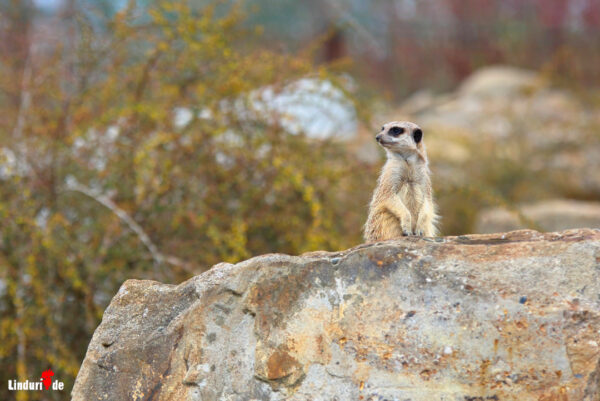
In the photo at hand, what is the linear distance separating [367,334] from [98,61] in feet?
10.7

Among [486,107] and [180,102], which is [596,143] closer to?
[486,107]

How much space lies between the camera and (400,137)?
8.86ft

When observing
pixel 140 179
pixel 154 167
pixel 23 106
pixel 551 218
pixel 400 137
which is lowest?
pixel 400 137

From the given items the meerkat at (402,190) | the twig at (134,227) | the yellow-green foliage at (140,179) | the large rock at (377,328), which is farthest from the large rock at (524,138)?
the large rock at (377,328)

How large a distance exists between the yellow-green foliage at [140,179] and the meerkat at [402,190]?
A: 3.76ft

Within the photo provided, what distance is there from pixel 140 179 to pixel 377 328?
2.33m

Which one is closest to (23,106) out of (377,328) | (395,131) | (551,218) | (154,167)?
(154,167)

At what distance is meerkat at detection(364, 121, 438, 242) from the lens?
2.69 metres

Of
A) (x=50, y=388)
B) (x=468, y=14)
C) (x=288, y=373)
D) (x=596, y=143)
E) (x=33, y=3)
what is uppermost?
(x=468, y=14)

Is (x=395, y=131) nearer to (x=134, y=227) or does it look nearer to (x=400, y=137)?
(x=400, y=137)

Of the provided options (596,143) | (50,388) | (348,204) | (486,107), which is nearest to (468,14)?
(486,107)

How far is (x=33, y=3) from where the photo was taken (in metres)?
7.13

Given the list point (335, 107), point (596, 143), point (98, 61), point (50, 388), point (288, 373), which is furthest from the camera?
point (596, 143)

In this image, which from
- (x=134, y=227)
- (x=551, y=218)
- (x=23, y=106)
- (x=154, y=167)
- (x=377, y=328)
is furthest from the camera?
(x=551, y=218)
